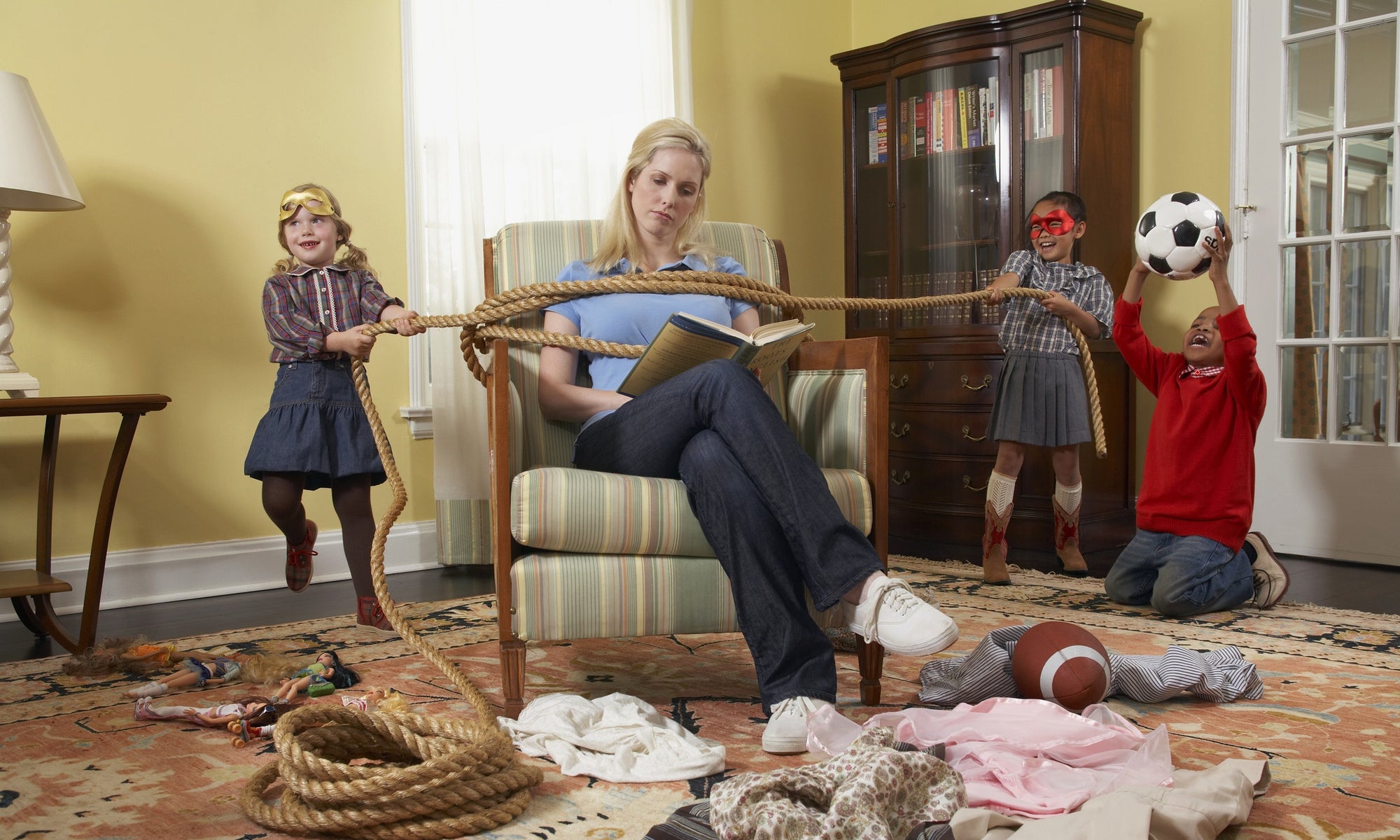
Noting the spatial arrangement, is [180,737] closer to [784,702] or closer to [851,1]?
[784,702]

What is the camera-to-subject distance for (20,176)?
2221 mm

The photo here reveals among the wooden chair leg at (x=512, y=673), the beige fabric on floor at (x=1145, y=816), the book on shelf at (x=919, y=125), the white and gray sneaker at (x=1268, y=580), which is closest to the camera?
the beige fabric on floor at (x=1145, y=816)

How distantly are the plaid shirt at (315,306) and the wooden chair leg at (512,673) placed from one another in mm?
997

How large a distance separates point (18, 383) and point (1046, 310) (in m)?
2.56

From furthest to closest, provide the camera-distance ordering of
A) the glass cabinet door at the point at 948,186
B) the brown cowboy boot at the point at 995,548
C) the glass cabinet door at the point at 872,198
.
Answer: the glass cabinet door at the point at 872,198 → the glass cabinet door at the point at 948,186 → the brown cowboy boot at the point at 995,548

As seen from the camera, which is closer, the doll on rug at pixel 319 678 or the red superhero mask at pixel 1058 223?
the doll on rug at pixel 319 678

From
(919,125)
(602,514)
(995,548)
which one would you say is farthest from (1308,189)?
(602,514)

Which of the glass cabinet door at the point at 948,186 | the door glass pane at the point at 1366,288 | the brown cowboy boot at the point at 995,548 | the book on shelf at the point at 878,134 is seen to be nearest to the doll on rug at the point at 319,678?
the brown cowboy boot at the point at 995,548

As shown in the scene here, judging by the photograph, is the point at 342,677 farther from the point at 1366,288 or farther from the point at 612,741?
the point at 1366,288

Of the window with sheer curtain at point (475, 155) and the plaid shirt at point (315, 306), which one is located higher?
the window with sheer curtain at point (475, 155)

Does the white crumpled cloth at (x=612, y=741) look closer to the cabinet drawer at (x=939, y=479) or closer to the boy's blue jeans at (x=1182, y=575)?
the boy's blue jeans at (x=1182, y=575)

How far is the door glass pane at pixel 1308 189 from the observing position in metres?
3.23

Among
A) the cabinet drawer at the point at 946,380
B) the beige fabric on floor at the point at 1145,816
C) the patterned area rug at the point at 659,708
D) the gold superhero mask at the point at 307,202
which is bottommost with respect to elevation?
the patterned area rug at the point at 659,708

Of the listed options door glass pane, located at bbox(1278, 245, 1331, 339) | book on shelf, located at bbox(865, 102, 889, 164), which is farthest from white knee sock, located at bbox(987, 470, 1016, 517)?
book on shelf, located at bbox(865, 102, 889, 164)
